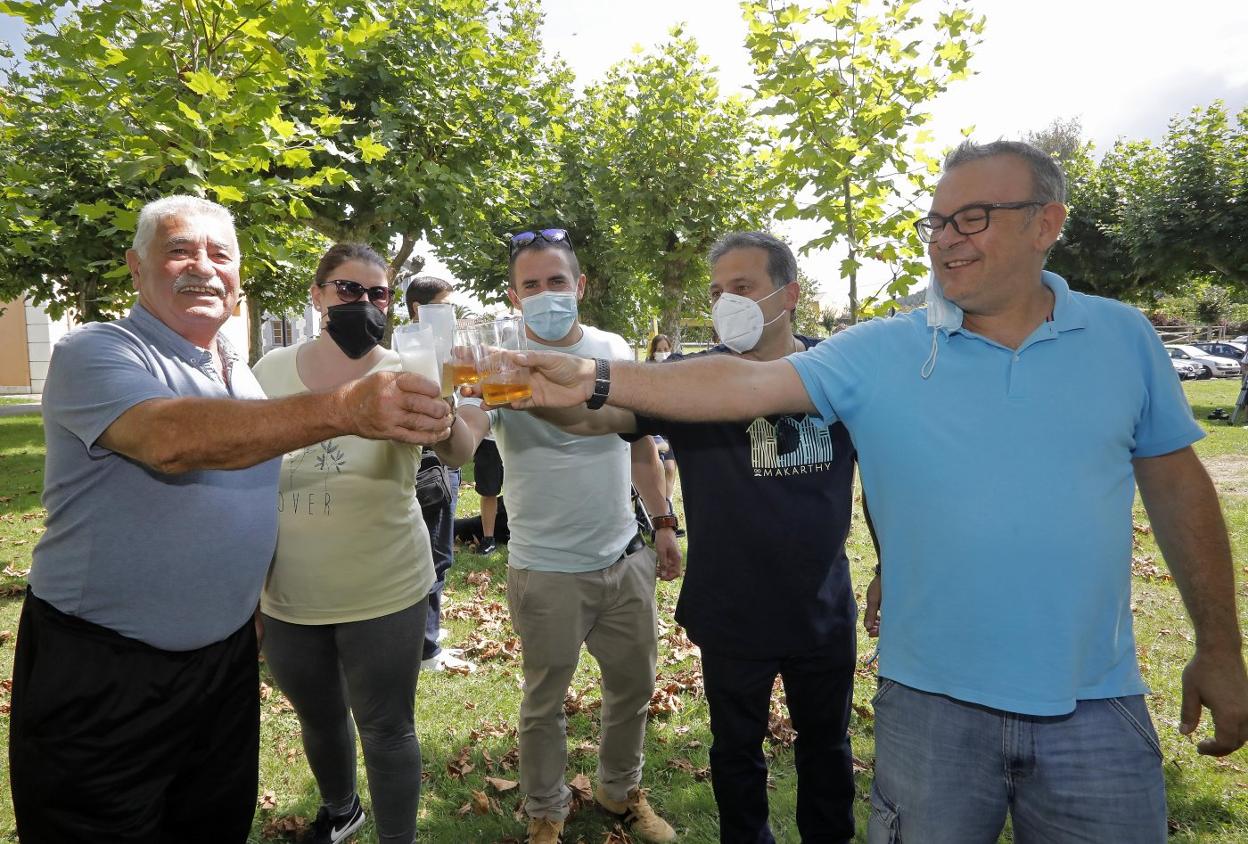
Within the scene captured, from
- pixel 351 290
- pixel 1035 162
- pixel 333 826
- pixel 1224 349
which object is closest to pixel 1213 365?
pixel 1224 349

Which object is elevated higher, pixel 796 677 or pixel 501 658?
pixel 796 677

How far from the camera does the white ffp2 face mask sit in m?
3.09

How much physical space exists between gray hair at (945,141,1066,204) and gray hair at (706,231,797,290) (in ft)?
3.33

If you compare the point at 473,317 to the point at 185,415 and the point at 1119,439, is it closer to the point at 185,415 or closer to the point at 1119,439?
the point at 185,415

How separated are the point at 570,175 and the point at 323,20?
1664 centimetres

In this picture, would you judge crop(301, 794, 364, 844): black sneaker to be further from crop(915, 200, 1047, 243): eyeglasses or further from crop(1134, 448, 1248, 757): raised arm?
crop(915, 200, 1047, 243): eyeglasses

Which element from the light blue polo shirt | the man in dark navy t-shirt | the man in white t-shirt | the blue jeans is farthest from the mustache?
the blue jeans

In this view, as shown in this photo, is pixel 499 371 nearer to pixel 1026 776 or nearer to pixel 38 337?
pixel 1026 776

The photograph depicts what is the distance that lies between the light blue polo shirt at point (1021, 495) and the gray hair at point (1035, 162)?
1.09 ft

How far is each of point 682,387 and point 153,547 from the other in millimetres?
1606

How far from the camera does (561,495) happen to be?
328 centimetres

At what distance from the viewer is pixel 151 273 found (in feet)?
7.79

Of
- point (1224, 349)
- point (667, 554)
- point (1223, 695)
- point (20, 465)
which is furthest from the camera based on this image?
point (1224, 349)

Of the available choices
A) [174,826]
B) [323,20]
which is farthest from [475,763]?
[323,20]
